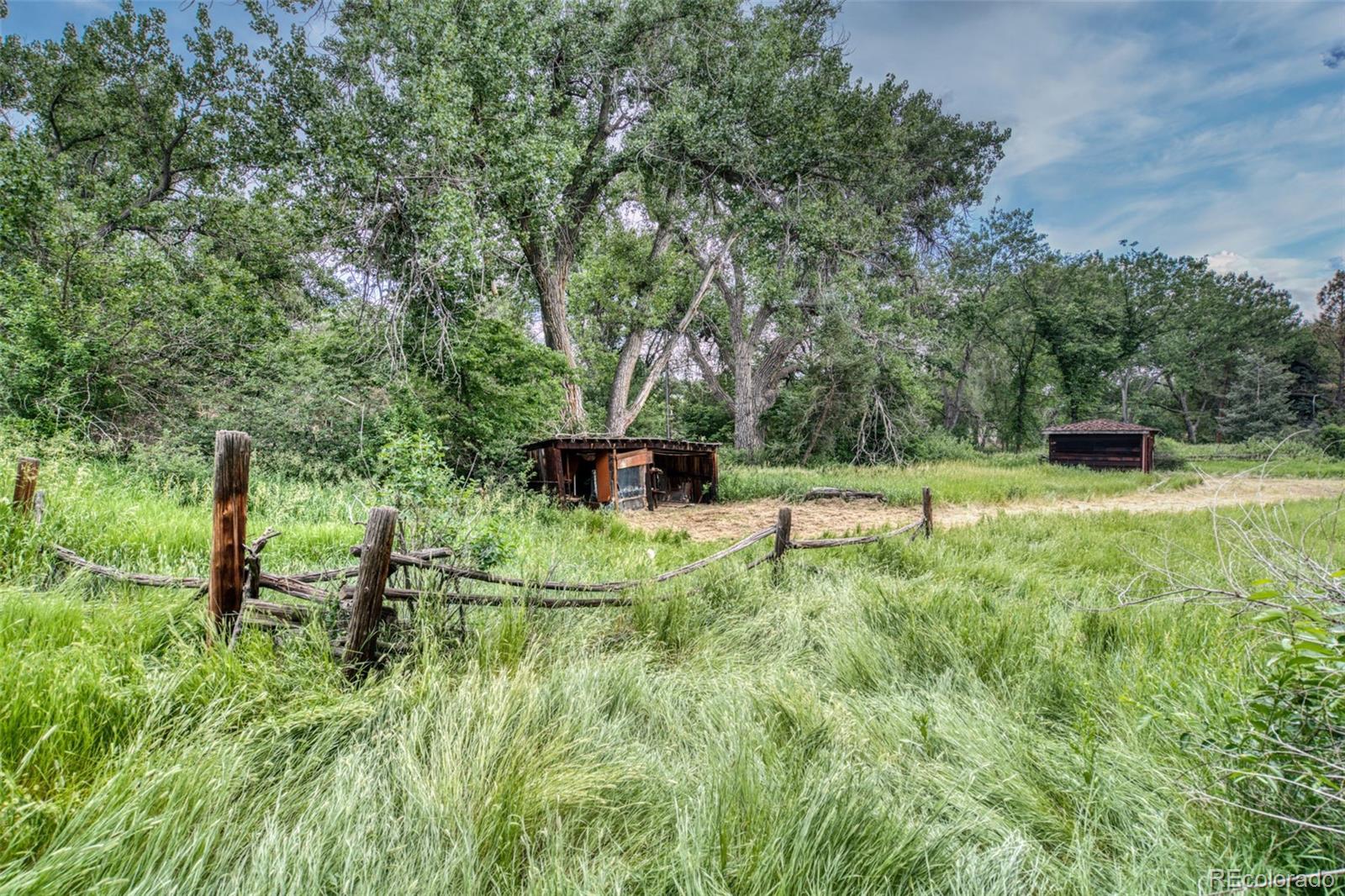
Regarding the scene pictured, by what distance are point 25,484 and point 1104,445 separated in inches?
1208

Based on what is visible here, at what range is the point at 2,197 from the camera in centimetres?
930

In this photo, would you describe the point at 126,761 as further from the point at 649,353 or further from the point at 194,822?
the point at 649,353

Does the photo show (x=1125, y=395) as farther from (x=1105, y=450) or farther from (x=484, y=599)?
(x=484, y=599)

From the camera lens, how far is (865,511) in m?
12.8

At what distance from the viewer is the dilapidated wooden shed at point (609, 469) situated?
12.1 metres

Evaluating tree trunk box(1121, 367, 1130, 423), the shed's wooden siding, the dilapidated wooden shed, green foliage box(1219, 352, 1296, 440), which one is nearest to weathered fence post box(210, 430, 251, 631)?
the dilapidated wooden shed

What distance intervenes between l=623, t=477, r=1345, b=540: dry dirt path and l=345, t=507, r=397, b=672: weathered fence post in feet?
22.5

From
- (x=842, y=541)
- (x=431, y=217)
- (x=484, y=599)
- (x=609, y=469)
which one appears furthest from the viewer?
(x=609, y=469)

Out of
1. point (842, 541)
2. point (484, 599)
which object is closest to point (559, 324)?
point (842, 541)

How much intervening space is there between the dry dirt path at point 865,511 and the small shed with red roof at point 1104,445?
6.00 m

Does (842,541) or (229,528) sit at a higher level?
(229,528)

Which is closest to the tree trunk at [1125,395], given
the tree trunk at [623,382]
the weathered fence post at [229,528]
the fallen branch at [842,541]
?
the tree trunk at [623,382]
